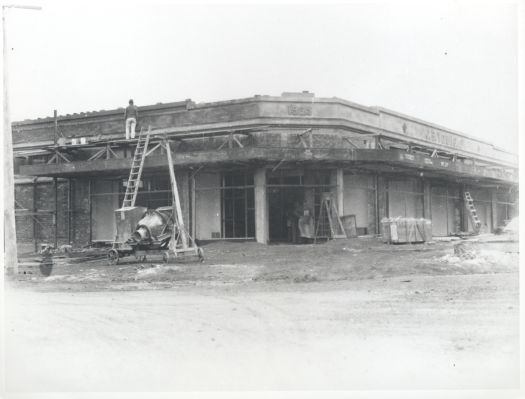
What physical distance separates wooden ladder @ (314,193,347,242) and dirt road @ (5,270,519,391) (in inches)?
416

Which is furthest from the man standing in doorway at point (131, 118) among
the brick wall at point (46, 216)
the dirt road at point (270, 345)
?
the dirt road at point (270, 345)

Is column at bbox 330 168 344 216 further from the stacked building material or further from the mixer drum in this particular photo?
the mixer drum

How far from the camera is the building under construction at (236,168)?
21.5 m

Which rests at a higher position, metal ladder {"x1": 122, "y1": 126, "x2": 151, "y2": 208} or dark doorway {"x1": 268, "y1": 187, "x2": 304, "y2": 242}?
metal ladder {"x1": 122, "y1": 126, "x2": 151, "y2": 208}

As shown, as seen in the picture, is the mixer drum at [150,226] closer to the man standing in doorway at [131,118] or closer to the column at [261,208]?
the column at [261,208]

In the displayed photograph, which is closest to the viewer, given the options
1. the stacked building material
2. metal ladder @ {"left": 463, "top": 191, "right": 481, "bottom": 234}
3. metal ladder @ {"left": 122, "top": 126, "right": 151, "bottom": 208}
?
metal ladder @ {"left": 122, "top": 126, "right": 151, "bottom": 208}

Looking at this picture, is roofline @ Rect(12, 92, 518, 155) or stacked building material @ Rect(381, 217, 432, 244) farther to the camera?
roofline @ Rect(12, 92, 518, 155)

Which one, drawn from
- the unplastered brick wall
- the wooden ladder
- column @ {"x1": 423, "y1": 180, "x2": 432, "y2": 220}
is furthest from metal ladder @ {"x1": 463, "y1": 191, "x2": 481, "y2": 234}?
the unplastered brick wall

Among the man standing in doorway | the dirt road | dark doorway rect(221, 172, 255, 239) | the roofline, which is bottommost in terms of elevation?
the dirt road

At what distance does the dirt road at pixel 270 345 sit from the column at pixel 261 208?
1059cm

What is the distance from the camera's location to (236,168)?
22.0 metres

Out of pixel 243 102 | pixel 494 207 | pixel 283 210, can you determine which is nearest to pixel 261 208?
pixel 283 210

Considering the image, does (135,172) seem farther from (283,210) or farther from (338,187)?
(338,187)

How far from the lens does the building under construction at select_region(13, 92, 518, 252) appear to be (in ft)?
70.5
